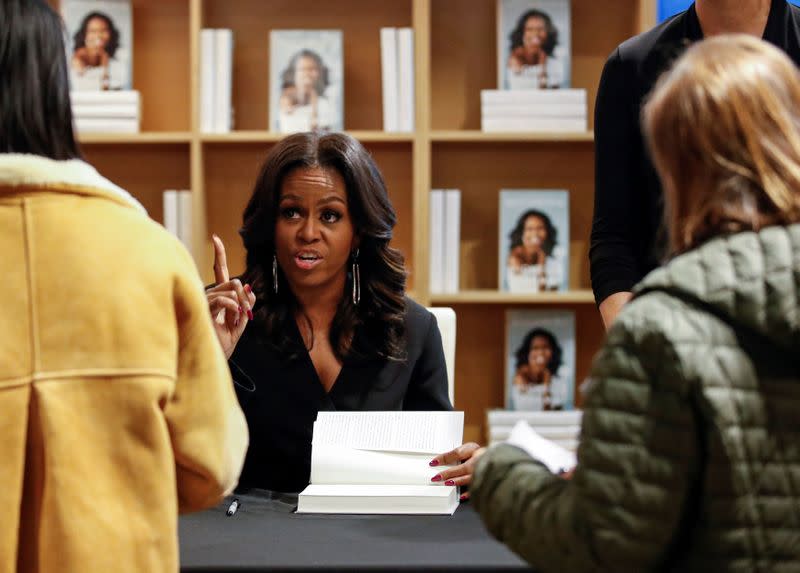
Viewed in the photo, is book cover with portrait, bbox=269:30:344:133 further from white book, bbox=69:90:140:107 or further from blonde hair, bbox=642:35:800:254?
blonde hair, bbox=642:35:800:254

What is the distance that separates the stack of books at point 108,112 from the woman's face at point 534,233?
1.37 meters

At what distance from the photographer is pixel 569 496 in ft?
3.62

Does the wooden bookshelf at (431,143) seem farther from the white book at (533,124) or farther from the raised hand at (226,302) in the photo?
the raised hand at (226,302)

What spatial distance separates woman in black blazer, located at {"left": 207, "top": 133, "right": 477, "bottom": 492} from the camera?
2.40 metres

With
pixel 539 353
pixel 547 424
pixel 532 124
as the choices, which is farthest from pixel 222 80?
pixel 547 424

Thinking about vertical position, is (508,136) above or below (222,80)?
below

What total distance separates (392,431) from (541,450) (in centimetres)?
65

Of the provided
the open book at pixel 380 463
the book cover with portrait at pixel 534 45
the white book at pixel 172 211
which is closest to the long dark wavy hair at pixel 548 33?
the book cover with portrait at pixel 534 45

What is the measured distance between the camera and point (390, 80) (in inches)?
143

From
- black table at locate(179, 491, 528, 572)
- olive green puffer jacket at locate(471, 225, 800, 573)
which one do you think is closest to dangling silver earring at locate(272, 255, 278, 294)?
black table at locate(179, 491, 528, 572)

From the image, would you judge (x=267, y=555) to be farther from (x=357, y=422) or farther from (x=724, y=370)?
(x=724, y=370)

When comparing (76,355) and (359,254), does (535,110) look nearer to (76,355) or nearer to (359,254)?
(359,254)

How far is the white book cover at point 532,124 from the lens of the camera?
3.64 m

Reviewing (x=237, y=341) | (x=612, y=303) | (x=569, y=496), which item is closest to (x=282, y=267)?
(x=237, y=341)
